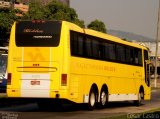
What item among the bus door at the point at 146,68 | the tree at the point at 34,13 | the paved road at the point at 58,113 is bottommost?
the paved road at the point at 58,113

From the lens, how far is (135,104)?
3083 centimetres

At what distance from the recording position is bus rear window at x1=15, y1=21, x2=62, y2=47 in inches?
885

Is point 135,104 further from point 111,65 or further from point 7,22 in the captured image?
point 7,22

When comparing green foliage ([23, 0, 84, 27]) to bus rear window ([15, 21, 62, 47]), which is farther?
green foliage ([23, 0, 84, 27])

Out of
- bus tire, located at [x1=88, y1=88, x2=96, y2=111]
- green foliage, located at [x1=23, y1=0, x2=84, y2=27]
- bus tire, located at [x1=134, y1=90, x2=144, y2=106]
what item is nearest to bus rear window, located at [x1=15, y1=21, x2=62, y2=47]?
bus tire, located at [x1=88, y1=88, x2=96, y2=111]

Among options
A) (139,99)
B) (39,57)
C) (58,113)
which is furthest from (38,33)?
(139,99)

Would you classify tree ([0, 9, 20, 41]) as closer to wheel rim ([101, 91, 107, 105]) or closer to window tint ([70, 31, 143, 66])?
window tint ([70, 31, 143, 66])

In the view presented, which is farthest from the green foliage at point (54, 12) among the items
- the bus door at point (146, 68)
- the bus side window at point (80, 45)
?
the bus side window at point (80, 45)

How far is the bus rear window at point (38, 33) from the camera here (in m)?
22.5

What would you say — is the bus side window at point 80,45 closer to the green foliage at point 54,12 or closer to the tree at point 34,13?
the tree at point 34,13

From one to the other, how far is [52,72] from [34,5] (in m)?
50.6

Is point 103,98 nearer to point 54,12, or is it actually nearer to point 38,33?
point 38,33

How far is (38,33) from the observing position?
2273cm

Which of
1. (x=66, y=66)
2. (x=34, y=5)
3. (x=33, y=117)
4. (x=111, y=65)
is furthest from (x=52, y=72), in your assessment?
(x=34, y=5)
